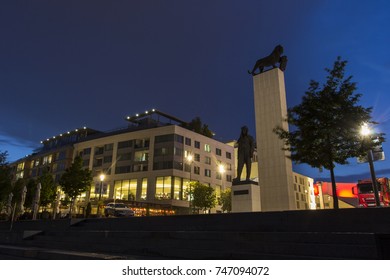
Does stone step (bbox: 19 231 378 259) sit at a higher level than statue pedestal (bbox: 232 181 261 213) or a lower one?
lower

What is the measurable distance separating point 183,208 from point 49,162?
151 feet

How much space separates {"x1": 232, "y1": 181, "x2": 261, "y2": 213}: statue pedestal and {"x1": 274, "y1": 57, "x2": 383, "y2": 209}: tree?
498 centimetres

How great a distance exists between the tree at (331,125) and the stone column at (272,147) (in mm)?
6044

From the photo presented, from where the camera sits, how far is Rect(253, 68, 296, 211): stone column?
25094mm

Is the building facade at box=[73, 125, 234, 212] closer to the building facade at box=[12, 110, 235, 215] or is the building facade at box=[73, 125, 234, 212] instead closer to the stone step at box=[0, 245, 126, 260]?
the building facade at box=[12, 110, 235, 215]

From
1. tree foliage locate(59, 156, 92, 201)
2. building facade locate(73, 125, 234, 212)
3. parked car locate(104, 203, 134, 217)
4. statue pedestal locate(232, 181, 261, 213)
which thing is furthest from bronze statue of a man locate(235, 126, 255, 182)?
building facade locate(73, 125, 234, 212)

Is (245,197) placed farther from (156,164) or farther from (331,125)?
(156,164)

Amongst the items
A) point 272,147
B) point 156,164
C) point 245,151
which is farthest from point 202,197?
point 245,151

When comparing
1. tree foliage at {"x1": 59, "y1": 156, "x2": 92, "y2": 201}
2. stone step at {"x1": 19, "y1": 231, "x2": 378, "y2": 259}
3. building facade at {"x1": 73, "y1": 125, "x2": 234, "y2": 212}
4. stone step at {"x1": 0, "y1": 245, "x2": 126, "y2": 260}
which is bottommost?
Answer: stone step at {"x1": 0, "y1": 245, "x2": 126, "y2": 260}

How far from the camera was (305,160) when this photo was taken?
18.9 m

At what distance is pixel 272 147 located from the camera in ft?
87.0

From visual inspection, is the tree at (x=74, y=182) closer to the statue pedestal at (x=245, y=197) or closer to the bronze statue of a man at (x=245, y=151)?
the statue pedestal at (x=245, y=197)

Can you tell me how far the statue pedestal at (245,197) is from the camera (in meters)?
22.5

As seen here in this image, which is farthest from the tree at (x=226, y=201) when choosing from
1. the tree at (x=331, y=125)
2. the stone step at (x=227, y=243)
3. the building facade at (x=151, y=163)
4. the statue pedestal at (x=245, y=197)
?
the stone step at (x=227, y=243)
